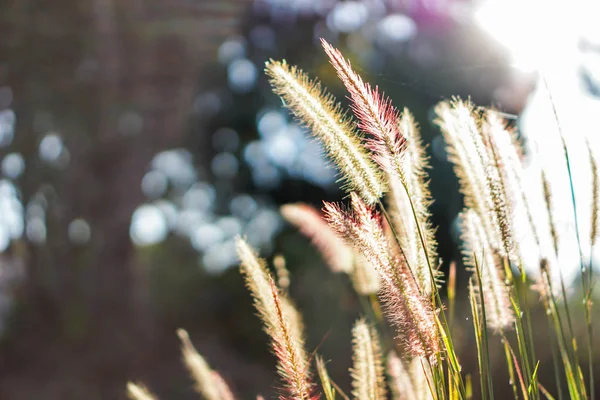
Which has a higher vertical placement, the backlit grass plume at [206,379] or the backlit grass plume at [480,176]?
the backlit grass plume at [480,176]

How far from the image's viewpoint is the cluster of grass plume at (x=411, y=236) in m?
0.53

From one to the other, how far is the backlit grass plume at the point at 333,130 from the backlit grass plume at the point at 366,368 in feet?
0.71

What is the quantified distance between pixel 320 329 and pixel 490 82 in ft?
8.82

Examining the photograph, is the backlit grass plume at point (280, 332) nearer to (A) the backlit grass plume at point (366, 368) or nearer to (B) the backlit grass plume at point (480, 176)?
(A) the backlit grass plume at point (366, 368)

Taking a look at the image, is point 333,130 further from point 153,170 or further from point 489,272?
point 153,170

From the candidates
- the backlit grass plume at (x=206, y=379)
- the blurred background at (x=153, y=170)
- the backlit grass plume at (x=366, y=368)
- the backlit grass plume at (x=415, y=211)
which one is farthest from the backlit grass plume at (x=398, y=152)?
the blurred background at (x=153, y=170)

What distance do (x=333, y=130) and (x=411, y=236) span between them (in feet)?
0.53

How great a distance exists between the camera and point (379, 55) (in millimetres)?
4367

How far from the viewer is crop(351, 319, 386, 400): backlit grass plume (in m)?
0.63

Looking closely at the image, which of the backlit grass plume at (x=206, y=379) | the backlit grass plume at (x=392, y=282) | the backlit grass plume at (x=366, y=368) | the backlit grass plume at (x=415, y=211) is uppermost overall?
the backlit grass plume at (x=415, y=211)

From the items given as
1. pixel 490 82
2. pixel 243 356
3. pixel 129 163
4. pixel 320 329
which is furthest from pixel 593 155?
pixel 129 163

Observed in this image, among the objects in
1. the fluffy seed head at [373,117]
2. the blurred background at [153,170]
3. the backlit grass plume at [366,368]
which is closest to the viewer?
the fluffy seed head at [373,117]

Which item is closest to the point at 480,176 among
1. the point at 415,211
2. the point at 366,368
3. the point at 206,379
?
the point at 415,211

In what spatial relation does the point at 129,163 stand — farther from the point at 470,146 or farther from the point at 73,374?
the point at 470,146
